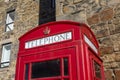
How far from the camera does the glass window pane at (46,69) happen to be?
9.23 feet

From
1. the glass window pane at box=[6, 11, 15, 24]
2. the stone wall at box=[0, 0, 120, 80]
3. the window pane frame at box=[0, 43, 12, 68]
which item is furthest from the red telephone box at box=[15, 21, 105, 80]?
the glass window pane at box=[6, 11, 15, 24]

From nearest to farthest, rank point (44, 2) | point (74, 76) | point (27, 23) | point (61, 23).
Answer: point (74, 76), point (61, 23), point (44, 2), point (27, 23)

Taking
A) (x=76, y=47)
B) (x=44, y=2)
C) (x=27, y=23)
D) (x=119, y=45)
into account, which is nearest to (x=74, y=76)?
(x=76, y=47)

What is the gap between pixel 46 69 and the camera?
2.88 m

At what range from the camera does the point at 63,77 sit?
8.85ft

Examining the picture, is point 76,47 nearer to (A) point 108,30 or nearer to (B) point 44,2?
(A) point 108,30

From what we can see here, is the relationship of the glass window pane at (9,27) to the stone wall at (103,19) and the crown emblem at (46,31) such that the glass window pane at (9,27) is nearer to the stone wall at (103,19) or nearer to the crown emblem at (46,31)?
the stone wall at (103,19)

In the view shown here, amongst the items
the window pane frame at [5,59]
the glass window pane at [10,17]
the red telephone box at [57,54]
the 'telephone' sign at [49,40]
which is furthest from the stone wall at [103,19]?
the glass window pane at [10,17]

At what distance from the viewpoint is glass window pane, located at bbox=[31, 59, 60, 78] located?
2814mm

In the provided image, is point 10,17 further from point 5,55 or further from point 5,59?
point 5,59

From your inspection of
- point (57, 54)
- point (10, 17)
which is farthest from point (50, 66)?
point (10, 17)

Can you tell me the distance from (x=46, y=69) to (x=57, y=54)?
0.82 ft

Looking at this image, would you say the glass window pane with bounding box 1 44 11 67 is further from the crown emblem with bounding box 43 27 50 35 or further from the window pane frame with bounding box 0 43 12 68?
the crown emblem with bounding box 43 27 50 35

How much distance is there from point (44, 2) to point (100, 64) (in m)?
8.07
